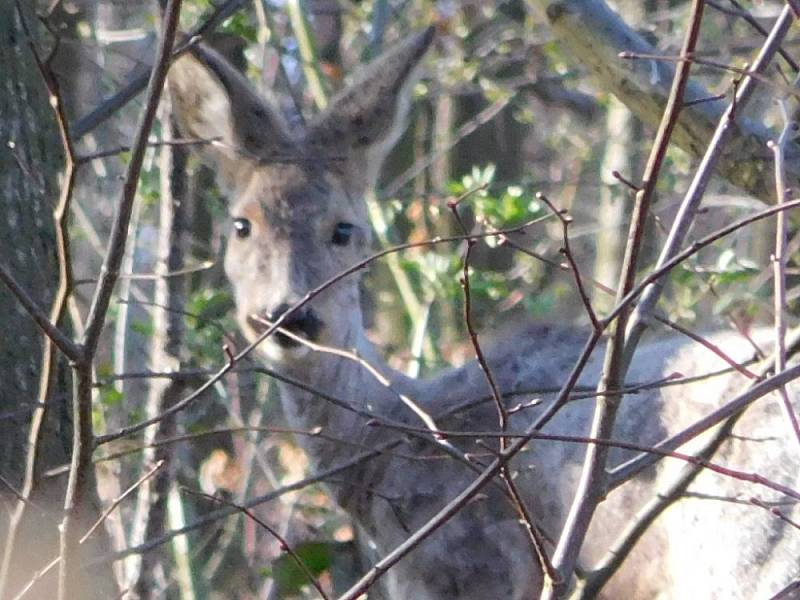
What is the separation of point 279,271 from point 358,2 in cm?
240

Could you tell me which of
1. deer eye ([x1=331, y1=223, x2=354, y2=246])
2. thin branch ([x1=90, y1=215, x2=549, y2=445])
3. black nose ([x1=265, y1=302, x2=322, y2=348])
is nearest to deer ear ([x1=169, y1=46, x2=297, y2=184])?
deer eye ([x1=331, y1=223, x2=354, y2=246])

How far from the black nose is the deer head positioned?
0.04ft

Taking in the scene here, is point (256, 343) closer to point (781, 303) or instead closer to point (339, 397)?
point (781, 303)

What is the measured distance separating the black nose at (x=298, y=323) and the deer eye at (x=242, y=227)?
22.6 inches

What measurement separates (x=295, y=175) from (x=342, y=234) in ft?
1.04

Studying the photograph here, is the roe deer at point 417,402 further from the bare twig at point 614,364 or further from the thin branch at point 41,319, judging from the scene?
the thin branch at point 41,319

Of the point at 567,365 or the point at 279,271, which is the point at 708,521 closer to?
the point at 567,365

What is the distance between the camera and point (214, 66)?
5.43 meters

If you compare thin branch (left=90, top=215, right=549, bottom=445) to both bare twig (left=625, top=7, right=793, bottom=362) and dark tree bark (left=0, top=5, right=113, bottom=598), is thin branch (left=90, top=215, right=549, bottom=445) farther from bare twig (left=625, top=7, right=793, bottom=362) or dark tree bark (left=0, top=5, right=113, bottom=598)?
dark tree bark (left=0, top=5, right=113, bottom=598)

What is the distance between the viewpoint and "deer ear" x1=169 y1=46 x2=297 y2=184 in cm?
552

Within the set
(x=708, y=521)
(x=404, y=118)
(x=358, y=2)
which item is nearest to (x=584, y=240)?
(x=358, y=2)

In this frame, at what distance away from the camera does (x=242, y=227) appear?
5660 mm

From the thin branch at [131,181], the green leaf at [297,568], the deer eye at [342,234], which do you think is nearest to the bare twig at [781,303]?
the thin branch at [131,181]

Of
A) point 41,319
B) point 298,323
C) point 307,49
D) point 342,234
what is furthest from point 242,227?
point 41,319
